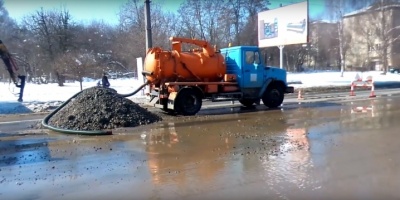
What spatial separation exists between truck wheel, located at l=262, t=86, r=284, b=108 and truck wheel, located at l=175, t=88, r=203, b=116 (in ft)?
11.0

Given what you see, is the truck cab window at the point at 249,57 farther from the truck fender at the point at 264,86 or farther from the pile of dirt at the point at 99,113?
→ the pile of dirt at the point at 99,113

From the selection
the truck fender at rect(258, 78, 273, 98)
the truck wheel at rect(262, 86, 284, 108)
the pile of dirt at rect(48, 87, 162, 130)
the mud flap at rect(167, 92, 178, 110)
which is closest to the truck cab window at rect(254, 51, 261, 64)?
the truck fender at rect(258, 78, 273, 98)

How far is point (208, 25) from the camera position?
159 ft

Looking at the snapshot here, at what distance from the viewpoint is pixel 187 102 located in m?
13.7

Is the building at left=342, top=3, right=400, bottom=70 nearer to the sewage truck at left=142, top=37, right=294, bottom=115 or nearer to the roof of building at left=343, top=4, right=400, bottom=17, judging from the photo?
the roof of building at left=343, top=4, right=400, bottom=17

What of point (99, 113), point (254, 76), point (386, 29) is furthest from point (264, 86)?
point (386, 29)

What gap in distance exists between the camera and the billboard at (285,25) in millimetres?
27375

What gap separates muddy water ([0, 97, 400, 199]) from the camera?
499 cm

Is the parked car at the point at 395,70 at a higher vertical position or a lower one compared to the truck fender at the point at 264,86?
higher

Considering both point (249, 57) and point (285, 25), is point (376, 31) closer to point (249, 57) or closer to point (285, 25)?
point (285, 25)

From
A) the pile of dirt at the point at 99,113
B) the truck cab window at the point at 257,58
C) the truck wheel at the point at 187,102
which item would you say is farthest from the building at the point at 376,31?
the pile of dirt at the point at 99,113

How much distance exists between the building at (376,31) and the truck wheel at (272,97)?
1191 inches

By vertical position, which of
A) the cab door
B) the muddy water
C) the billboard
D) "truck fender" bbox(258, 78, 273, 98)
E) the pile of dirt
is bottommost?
the muddy water

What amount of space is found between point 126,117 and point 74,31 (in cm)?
3793
